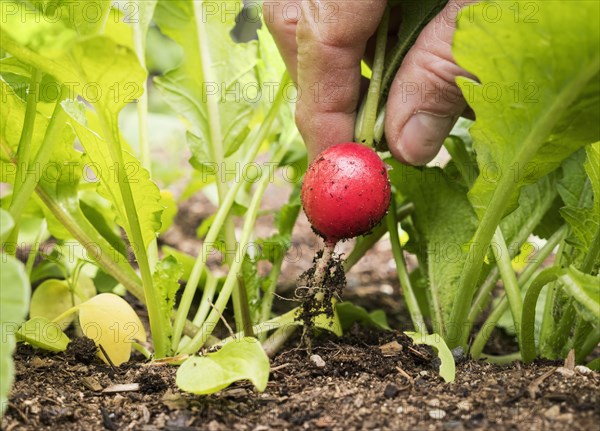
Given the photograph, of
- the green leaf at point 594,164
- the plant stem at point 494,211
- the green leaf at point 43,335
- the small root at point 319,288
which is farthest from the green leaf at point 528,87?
the green leaf at point 43,335

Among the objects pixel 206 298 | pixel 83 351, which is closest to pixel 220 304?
pixel 206 298

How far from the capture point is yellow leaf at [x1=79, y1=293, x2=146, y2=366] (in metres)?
1.40

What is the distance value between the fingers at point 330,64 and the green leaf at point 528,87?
10.8 inches

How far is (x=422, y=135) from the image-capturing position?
1373mm

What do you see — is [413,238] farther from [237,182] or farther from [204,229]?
[204,229]

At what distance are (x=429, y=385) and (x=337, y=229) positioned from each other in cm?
33

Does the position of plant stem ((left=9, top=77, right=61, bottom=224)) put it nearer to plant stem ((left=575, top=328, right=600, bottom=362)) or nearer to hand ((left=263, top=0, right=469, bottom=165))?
hand ((left=263, top=0, right=469, bottom=165))

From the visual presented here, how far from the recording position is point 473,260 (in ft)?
4.22

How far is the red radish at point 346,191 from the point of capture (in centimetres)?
129

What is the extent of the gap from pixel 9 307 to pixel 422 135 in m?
0.81

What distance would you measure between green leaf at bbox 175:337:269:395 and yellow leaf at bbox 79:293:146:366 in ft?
1.09

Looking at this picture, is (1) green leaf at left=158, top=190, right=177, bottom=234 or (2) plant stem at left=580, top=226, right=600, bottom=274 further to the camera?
(1) green leaf at left=158, top=190, right=177, bottom=234

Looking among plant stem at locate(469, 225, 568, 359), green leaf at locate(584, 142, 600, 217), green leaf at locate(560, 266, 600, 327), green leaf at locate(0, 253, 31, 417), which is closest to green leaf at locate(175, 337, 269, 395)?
green leaf at locate(0, 253, 31, 417)

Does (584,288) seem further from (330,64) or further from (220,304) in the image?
(220,304)
